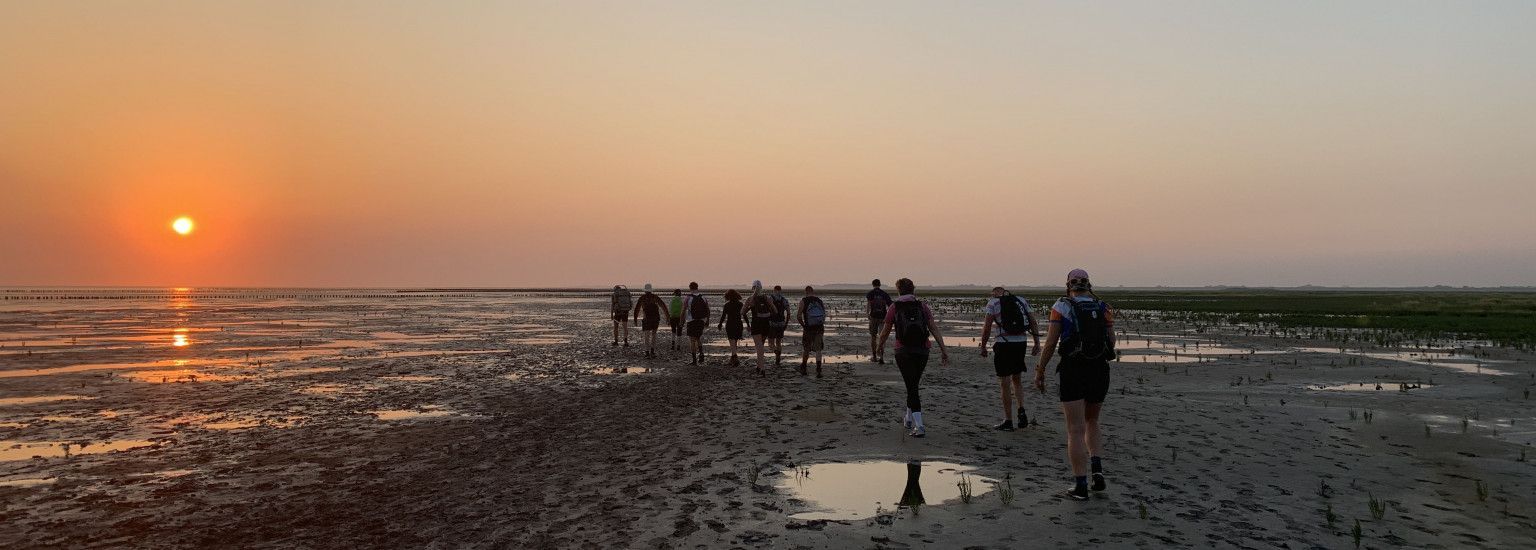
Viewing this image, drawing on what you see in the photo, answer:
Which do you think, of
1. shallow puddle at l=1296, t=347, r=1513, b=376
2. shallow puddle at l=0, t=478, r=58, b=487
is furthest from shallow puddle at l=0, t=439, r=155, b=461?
shallow puddle at l=1296, t=347, r=1513, b=376

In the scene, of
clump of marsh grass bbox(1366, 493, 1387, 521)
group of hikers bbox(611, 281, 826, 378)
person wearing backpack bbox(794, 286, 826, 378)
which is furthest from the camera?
group of hikers bbox(611, 281, 826, 378)

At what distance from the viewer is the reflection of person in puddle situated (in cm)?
766

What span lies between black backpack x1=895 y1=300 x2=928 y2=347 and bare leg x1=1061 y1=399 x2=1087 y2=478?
10.5 ft

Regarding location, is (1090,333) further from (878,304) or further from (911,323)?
(878,304)

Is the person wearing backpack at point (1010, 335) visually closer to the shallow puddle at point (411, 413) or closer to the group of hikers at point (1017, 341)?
the group of hikers at point (1017, 341)

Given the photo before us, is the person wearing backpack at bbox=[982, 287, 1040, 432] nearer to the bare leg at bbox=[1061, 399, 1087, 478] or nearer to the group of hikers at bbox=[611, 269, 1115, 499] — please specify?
the group of hikers at bbox=[611, 269, 1115, 499]

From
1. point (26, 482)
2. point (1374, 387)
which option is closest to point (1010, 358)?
point (1374, 387)

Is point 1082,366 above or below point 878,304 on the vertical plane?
below

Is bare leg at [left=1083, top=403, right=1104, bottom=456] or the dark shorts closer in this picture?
bare leg at [left=1083, top=403, right=1104, bottom=456]

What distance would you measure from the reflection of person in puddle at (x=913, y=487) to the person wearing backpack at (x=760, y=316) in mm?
9450

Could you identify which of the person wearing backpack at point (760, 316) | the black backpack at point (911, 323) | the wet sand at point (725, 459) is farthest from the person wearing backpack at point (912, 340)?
the person wearing backpack at point (760, 316)

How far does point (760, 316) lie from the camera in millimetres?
18734

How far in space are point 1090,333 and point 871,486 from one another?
2.87 meters

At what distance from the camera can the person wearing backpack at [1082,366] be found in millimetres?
7617
